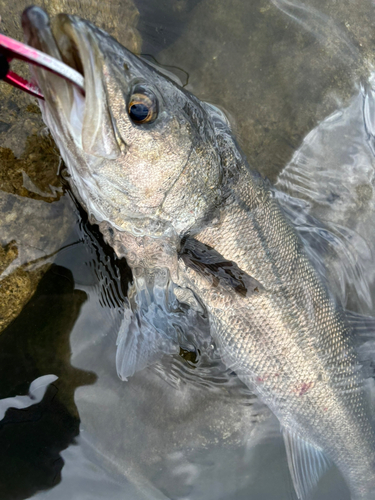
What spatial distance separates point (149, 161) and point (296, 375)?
1.69 m

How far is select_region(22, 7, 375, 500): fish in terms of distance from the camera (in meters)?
1.64

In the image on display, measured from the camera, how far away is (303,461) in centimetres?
274

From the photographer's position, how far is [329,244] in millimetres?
A: 3035

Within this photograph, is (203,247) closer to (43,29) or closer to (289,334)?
(289,334)

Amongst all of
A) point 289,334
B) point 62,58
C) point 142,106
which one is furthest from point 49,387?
point 62,58

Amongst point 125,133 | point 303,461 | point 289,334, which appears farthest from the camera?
point 303,461

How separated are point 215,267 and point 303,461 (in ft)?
5.46

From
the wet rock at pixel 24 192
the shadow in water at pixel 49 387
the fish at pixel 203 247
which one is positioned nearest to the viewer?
the fish at pixel 203 247

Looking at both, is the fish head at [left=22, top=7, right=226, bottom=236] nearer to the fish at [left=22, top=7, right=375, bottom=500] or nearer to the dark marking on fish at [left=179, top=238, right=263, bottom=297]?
the fish at [left=22, top=7, right=375, bottom=500]

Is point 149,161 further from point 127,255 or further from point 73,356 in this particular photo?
point 73,356

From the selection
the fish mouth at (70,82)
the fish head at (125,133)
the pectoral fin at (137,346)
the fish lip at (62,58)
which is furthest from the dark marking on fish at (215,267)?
the fish lip at (62,58)

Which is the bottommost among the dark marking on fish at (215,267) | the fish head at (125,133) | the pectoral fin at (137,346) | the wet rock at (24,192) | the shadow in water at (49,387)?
the shadow in water at (49,387)

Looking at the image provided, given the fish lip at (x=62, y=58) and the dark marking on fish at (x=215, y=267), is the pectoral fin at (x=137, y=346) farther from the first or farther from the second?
the fish lip at (x=62, y=58)

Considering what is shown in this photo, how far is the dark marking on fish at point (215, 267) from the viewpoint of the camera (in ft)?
7.56
